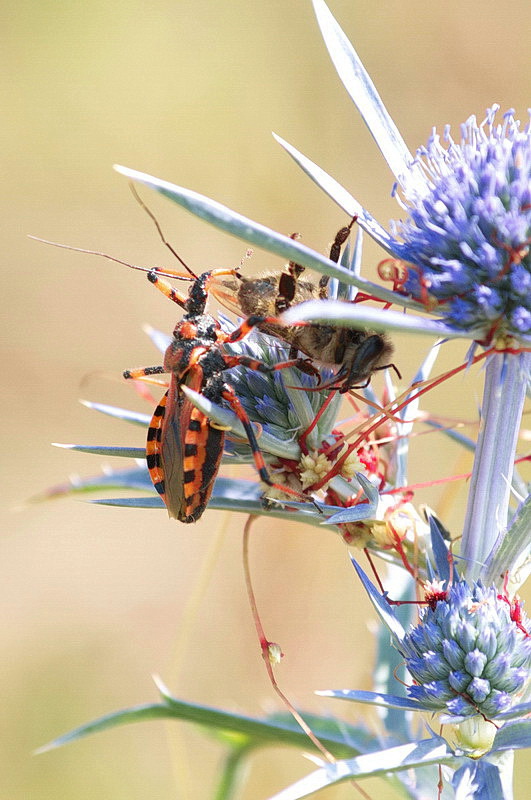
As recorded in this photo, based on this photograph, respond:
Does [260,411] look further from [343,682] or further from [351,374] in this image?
[343,682]

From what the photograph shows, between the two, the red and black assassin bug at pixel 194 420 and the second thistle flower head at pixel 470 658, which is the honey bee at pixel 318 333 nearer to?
the red and black assassin bug at pixel 194 420

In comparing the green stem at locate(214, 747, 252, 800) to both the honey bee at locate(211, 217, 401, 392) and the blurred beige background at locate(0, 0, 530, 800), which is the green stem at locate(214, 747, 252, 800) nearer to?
the honey bee at locate(211, 217, 401, 392)

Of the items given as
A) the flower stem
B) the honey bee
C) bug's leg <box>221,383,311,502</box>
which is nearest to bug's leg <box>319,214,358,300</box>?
the honey bee

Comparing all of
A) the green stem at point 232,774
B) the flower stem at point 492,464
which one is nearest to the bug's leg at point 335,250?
the flower stem at point 492,464

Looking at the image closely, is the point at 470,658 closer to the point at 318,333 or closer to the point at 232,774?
the point at 318,333

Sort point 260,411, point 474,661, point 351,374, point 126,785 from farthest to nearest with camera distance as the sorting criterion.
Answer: point 126,785
point 260,411
point 351,374
point 474,661

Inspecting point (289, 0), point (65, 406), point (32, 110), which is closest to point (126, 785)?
point (65, 406)

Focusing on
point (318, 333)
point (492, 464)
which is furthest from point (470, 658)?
point (318, 333)
